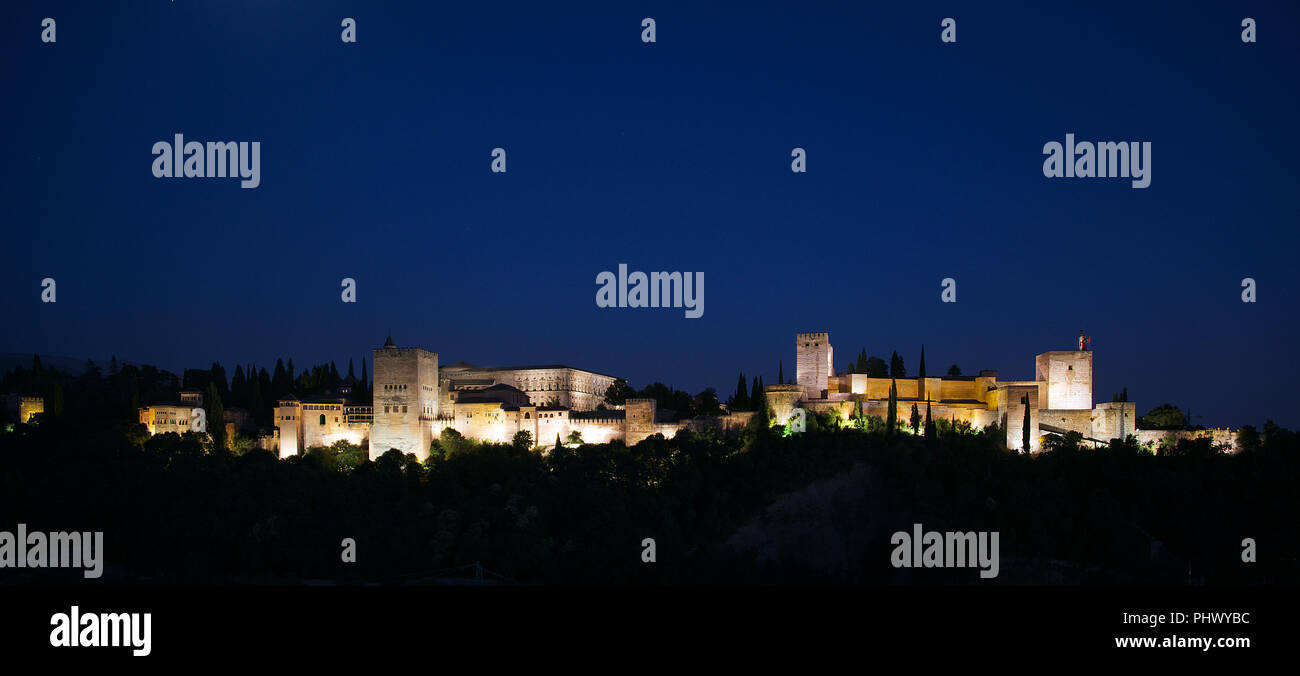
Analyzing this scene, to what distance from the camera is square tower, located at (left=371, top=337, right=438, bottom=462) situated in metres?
40.7

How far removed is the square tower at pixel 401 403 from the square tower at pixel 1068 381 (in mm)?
30639

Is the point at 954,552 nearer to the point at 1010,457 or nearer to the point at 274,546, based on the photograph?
the point at 1010,457

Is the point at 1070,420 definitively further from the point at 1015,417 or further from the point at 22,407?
the point at 22,407

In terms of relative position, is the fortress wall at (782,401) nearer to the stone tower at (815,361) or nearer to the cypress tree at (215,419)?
the stone tower at (815,361)

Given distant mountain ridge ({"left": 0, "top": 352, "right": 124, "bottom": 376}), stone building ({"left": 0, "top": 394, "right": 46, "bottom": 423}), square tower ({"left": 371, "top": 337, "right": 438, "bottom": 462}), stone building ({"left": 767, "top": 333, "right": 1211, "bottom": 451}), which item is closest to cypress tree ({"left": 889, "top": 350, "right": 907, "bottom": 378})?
stone building ({"left": 767, "top": 333, "right": 1211, "bottom": 451})

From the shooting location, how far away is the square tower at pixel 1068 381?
1703 inches

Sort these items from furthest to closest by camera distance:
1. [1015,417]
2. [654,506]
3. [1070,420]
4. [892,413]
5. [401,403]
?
[401,403]
[1070,420]
[1015,417]
[892,413]
[654,506]

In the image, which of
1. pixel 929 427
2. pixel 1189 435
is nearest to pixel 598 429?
pixel 929 427

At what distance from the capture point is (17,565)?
2705 cm

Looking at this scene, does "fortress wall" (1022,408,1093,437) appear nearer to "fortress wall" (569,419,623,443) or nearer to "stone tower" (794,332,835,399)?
"stone tower" (794,332,835,399)

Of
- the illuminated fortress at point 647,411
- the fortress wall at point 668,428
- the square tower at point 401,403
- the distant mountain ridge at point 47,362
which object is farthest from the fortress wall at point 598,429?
the distant mountain ridge at point 47,362

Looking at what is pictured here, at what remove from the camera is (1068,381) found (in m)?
43.3

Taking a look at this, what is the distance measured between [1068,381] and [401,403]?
3298 cm
